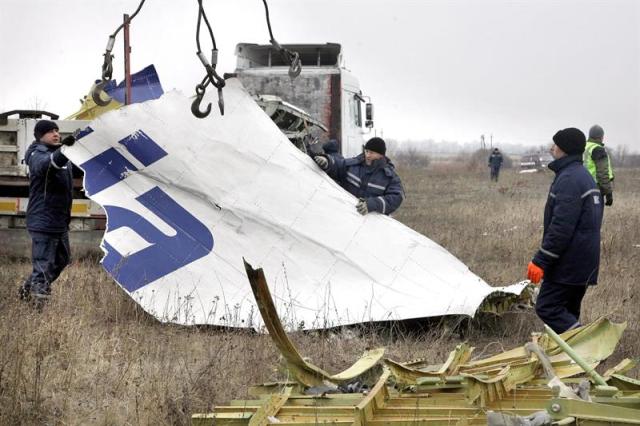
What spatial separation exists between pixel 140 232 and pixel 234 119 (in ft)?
4.39

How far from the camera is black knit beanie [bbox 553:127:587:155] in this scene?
20.9ft

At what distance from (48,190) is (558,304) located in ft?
13.9

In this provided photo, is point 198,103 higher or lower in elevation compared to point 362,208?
higher

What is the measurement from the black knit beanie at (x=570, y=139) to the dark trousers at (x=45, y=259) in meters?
4.17

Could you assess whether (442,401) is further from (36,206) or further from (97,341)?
(36,206)

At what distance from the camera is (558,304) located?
640cm

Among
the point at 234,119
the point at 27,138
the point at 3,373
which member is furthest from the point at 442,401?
the point at 27,138

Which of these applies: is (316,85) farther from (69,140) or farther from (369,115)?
(69,140)

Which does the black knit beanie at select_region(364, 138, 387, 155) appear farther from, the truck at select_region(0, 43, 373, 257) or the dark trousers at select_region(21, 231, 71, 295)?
the dark trousers at select_region(21, 231, 71, 295)

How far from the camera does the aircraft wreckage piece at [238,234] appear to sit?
6.88 m

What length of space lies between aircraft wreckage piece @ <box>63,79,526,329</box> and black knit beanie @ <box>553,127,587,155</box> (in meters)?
1.22

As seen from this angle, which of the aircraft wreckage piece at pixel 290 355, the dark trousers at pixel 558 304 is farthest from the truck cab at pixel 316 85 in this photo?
the aircraft wreckage piece at pixel 290 355

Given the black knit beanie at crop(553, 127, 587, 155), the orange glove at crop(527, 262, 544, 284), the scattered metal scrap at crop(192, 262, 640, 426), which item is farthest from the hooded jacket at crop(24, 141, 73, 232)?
the black knit beanie at crop(553, 127, 587, 155)

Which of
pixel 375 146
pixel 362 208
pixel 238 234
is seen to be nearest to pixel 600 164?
pixel 375 146
